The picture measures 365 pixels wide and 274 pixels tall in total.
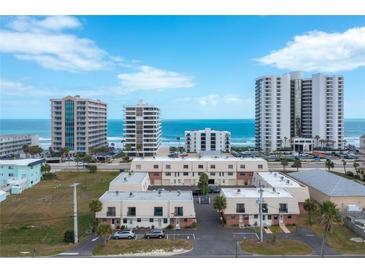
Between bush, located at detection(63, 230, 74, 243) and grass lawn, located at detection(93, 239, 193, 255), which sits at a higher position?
bush, located at detection(63, 230, 74, 243)

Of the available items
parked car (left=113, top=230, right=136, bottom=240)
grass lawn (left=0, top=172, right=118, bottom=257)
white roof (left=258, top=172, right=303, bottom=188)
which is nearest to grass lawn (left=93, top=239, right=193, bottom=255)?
parked car (left=113, top=230, right=136, bottom=240)

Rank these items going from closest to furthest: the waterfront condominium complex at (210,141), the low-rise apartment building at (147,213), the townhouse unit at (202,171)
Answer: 1. the low-rise apartment building at (147,213)
2. the townhouse unit at (202,171)
3. the waterfront condominium complex at (210,141)

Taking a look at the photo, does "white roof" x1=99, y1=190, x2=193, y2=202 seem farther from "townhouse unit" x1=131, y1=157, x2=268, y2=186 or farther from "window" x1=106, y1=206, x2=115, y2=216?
"townhouse unit" x1=131, y1=157, x2=268, y2=186

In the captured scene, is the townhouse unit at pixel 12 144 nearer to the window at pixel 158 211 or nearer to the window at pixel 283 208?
the window at pixel 158 211

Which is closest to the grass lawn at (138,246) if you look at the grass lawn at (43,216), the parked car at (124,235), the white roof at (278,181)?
the parked car at (124,235)

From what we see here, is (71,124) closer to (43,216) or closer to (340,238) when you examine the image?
(43,216)

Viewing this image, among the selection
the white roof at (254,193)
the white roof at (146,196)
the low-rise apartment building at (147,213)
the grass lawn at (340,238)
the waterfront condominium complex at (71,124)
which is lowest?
the grass lawn at (340,238)

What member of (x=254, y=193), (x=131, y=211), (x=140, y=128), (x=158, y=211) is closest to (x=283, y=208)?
(x=254, y=193)

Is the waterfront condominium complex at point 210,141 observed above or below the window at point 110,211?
above
